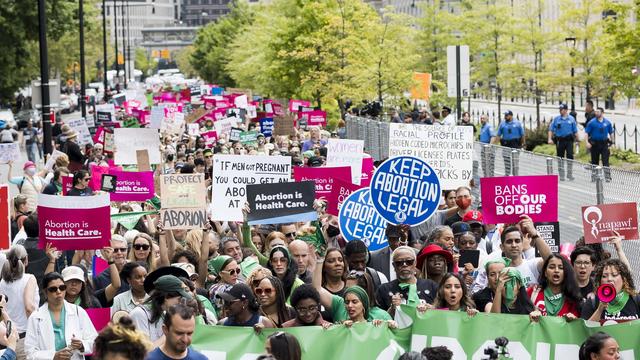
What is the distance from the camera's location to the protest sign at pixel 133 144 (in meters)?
26.0

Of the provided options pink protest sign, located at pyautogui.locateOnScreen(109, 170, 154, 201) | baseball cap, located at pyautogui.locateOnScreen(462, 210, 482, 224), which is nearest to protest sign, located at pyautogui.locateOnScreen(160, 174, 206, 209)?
baseball cap, located at pyautogui.locateOnScreen(462, 210, 482, 224)

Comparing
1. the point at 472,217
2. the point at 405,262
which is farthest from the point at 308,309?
the point at 472,217

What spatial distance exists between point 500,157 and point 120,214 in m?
6.65

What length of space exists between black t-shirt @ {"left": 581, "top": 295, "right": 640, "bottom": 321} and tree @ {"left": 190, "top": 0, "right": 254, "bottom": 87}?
92060 millimetres

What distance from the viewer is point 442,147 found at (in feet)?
59.5

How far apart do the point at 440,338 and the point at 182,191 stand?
4761mm

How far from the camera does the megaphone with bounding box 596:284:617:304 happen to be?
31.2ft

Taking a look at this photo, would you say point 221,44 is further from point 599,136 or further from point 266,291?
point 266,291

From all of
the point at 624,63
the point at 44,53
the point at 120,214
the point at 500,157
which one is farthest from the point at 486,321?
the point at 624,63

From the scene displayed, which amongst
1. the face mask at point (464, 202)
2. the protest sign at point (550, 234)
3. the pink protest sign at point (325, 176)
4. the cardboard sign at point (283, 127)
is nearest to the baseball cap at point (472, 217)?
the face mask at point (464, 202)

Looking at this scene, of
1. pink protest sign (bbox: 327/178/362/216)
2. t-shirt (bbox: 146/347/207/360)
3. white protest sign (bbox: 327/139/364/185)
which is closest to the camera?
t-shirt (bbox: 146/347/207/360)

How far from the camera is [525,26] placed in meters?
54.3

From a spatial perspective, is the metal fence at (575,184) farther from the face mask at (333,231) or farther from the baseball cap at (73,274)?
the baseball cap at (73,274)

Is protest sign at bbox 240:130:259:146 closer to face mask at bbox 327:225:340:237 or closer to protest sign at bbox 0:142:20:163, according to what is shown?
protest sign at bbox 0:142:20:163
